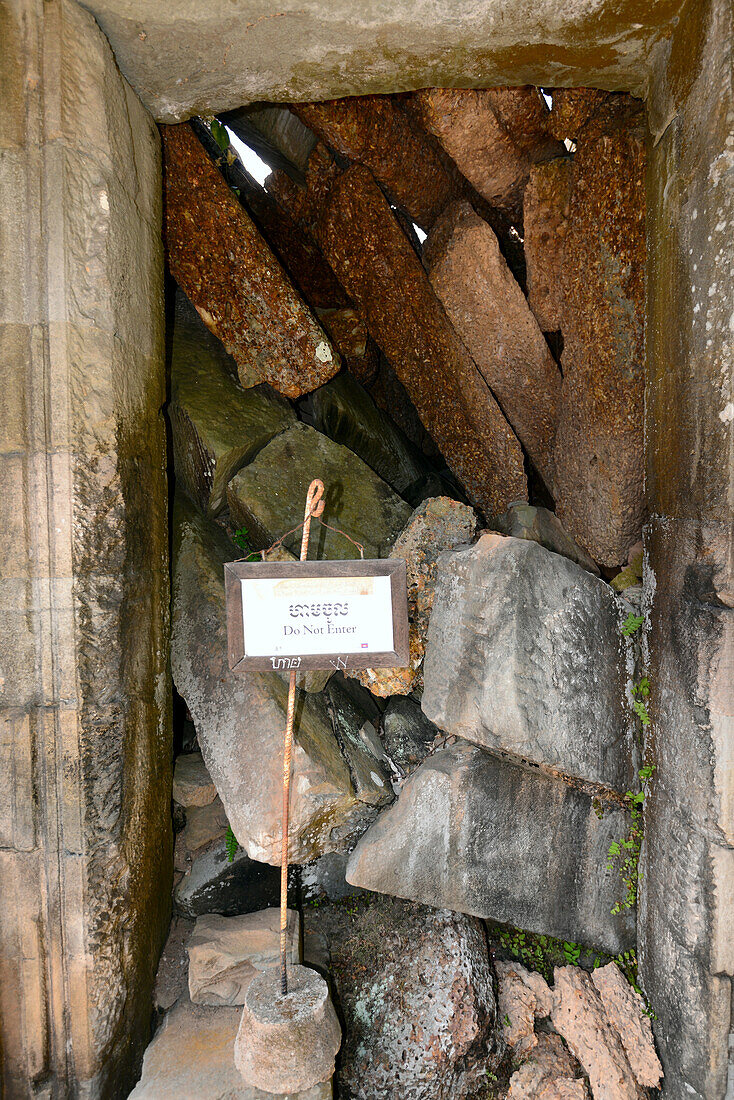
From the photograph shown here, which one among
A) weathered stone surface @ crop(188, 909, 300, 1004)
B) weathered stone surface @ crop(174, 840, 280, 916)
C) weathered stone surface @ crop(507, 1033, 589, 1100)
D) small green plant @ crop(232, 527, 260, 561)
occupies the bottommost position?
weathered stone surface @ crop(507, 1033, 589, 1100)

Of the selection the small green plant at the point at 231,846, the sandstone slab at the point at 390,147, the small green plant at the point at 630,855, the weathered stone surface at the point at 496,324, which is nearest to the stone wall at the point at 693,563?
the small green plant at the point at 630,855

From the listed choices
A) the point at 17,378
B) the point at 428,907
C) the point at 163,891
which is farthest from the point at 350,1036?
the point at 17,378

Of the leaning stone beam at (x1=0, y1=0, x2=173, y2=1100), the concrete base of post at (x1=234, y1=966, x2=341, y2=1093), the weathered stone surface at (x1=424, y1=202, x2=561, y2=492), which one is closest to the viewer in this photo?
the concrete base of post at (x1=234, y1=966, x2=341, y2=1093)

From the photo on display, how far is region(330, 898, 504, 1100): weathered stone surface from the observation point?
232cm

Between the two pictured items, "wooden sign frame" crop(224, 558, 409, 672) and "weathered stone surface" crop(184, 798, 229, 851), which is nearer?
"wooden sign frame" crop(224, 558, 409, 672)

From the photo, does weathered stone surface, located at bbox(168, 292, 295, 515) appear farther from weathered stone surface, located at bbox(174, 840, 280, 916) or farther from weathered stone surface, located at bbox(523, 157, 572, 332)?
weathered stone surface, located at bbox(174, 840, 280, 916)

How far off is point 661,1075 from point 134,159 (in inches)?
166

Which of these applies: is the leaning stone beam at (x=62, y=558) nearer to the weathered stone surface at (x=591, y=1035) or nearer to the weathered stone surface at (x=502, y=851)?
the weathered stone surface at (x=502, y=851)

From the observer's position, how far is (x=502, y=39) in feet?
7.08

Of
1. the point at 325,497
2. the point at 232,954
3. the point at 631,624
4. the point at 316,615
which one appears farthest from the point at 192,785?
the point at 631,624

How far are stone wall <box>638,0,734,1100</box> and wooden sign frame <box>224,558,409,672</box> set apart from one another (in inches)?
41.5

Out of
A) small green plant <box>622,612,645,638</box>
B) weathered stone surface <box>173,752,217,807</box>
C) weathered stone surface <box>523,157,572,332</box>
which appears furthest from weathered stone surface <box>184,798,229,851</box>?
weathered stone surface <box>523,157,572,332</box>

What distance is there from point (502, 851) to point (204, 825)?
1.47 meters

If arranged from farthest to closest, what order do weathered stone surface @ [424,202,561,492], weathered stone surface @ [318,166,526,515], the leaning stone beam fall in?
weathered stone surface @ [318,166,526,515] < weathered stone surface @ [424,202,561,492] < the leaning stone beam
